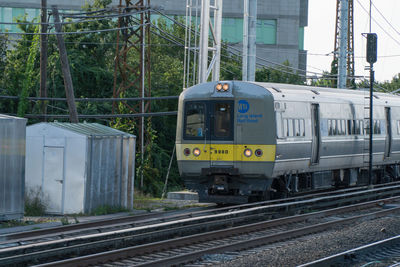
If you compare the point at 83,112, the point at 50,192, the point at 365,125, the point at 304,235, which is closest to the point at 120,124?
the point at 83,112

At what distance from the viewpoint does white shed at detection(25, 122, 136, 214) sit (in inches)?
671

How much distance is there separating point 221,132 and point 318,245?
5.89 m

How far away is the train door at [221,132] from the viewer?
1762 cm

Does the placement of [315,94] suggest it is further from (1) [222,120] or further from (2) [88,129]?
(2) [88,129]

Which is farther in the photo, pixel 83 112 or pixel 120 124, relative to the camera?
pixel 83 112

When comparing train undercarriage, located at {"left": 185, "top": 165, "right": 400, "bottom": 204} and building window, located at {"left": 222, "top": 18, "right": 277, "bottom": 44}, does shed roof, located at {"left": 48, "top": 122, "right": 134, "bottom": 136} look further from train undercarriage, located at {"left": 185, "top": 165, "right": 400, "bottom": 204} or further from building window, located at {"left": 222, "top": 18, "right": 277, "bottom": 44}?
building window, located at {"left": 222, "top": 18, "right": 277, "bottom": 44}

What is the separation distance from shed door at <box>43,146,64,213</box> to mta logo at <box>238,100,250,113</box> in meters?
4.36

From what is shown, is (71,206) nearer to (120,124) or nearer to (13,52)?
(120,124)

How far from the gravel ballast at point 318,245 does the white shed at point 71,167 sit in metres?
5.69

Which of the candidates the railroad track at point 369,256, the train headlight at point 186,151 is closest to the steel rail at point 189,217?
the train headlight at point 186,151

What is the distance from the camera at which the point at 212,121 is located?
58.5 ft

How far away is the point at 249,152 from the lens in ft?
57.5

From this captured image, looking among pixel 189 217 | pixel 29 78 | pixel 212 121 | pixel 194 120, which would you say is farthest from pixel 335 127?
pixel 29 78

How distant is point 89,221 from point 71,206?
63.8 inches
